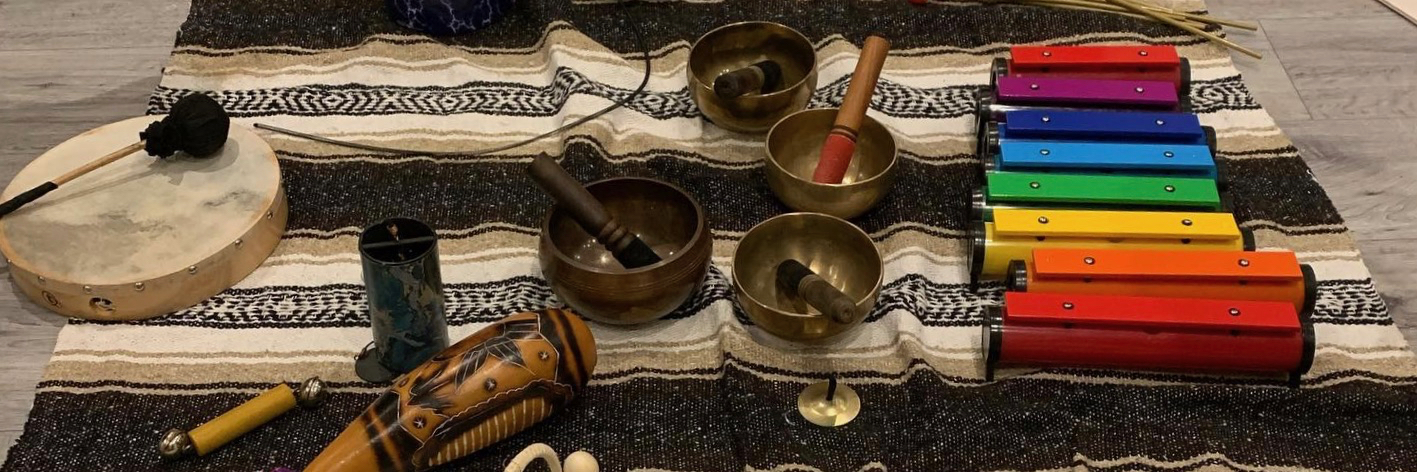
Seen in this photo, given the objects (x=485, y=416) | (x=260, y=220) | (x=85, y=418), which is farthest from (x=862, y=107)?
(x=85, y=418)

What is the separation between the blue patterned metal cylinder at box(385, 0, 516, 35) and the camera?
6.91 ft

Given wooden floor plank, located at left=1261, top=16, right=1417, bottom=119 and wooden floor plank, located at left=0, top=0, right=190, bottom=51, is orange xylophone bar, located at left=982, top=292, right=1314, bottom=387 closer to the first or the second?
wooden floor plank, located at left=1261, top=16, right=1417, bottom=119

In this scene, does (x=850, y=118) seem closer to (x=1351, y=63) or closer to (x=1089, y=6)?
(x=1089, y=6)

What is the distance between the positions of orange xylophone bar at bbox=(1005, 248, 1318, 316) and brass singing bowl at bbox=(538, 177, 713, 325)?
412 millimetres

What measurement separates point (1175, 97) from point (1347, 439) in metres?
0.59

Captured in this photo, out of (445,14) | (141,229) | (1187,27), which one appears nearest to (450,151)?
(445,14)

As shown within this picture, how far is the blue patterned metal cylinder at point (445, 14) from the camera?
2107 mm

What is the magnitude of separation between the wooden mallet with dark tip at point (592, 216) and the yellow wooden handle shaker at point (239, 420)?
0.35 metres

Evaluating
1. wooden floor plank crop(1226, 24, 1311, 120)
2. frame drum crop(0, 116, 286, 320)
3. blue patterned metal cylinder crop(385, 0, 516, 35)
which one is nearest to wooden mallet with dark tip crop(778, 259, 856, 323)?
frame drum crop(0, 116, 286, 320)

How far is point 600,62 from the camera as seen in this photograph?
205 cm

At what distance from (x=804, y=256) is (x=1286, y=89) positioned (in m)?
0.93

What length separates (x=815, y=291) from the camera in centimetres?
150

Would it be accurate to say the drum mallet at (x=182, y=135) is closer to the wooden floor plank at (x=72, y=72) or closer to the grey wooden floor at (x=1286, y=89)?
the grey wooden floor at (x=1286, y=89)

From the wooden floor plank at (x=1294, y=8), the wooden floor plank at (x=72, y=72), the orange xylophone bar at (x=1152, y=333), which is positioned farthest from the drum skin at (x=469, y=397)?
the wooden floor plank at (x=1294, y=8)
